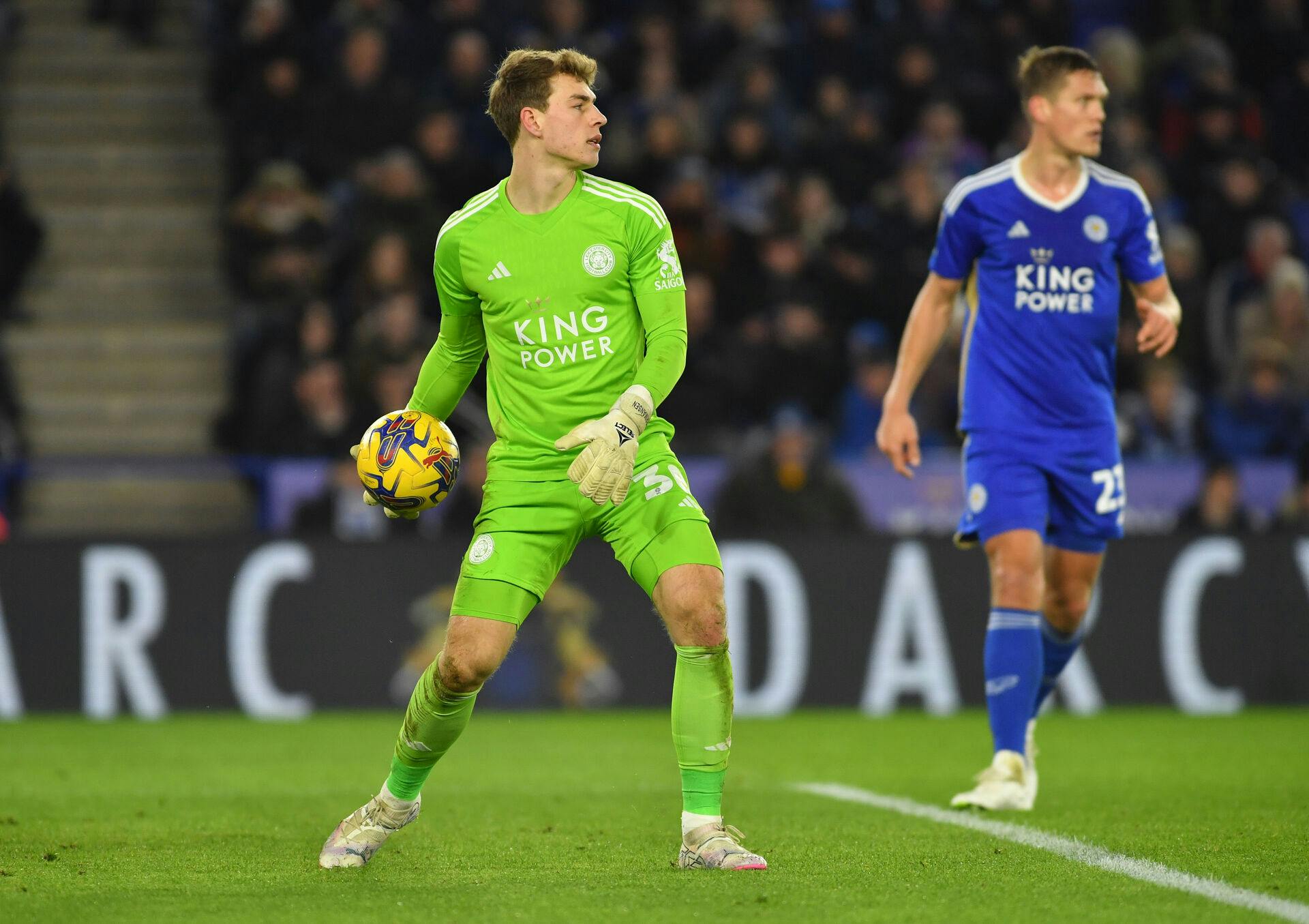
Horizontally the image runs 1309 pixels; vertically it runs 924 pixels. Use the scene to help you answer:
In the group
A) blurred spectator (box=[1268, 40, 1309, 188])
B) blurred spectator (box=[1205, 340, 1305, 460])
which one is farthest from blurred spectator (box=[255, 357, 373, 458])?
blurred spectator (box=[1268, 40, 1309, 188])

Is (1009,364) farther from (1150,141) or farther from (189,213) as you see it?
(189,213)

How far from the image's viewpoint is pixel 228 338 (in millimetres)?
14789

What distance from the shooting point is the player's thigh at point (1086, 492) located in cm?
659

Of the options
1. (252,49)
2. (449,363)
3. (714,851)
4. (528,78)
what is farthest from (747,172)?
(714,851)

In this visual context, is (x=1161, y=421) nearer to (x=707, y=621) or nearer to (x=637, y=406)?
(x=707, y=621)

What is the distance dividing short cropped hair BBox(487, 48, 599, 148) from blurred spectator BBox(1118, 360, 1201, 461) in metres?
7.55

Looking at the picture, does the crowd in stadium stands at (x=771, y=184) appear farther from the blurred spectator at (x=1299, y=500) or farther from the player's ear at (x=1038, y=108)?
the player's ear at (x=1038, y=108)

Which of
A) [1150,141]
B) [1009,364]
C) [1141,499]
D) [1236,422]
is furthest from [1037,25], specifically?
[1009,364]

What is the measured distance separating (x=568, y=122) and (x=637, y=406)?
877 mm

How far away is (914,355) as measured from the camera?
6.75 m

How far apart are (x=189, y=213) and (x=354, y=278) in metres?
2.98

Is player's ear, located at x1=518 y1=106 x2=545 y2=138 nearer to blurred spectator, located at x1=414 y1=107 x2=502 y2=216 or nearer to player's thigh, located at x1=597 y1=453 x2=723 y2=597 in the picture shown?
player's thigh, located at x1=597 y1=453 x2=723 y2=597

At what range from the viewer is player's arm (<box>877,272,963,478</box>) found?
672cm

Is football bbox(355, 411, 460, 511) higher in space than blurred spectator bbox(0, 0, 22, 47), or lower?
lower
